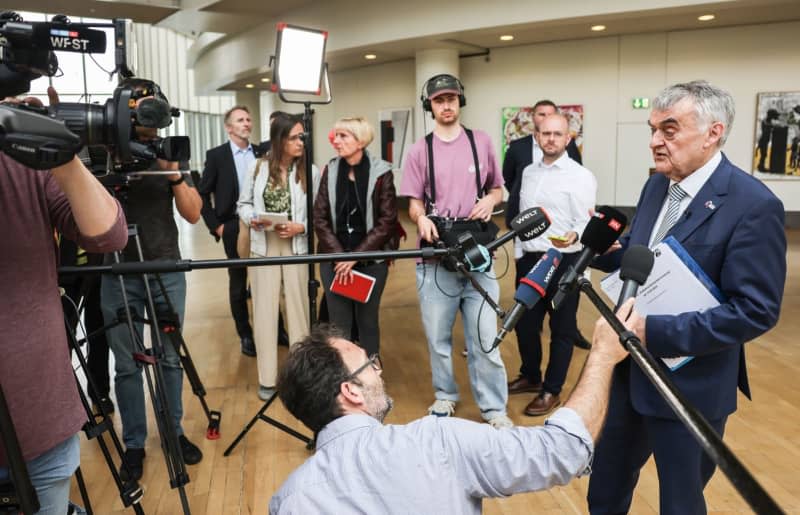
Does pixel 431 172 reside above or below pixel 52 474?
above

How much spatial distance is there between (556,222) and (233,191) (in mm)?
2491

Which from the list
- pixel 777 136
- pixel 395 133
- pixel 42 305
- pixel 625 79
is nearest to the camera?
pixel 42 305

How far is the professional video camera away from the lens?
0.97 meters

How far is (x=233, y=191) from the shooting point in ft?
16.3

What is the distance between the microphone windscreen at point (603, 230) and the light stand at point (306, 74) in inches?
62.9

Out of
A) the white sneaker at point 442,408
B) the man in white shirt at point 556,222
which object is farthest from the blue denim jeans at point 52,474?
the man in white shirt at point 556,222

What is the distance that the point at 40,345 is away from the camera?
4.43 ft

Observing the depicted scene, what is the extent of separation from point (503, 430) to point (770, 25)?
1081 cm

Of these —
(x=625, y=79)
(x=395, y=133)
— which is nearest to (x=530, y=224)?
(x=625, y=79)

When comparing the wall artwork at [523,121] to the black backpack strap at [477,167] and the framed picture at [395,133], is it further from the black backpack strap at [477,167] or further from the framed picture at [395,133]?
the black backpack strap at [477,167]

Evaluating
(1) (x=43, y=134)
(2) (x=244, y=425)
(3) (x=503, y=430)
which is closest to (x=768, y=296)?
(3) (x=503, y=430)

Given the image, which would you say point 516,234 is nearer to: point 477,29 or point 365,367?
point 365,367

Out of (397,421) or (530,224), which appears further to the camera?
(397,421)

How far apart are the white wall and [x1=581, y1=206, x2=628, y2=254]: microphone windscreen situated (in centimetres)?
981
